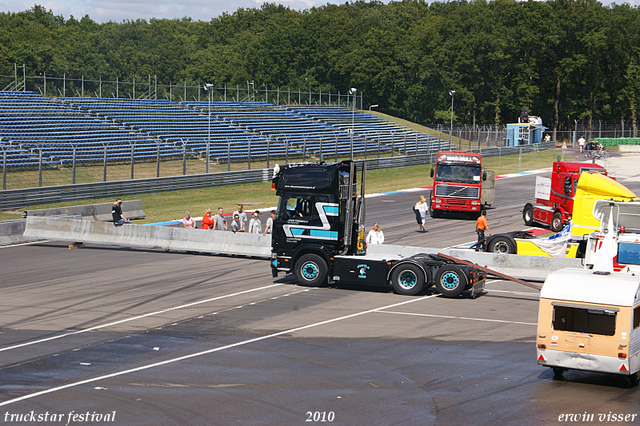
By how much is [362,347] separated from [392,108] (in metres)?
107

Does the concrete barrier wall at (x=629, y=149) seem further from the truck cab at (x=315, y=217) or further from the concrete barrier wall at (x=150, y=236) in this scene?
the truck cab at (x=315, y=217)

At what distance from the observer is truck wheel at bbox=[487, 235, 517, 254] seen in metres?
23.7

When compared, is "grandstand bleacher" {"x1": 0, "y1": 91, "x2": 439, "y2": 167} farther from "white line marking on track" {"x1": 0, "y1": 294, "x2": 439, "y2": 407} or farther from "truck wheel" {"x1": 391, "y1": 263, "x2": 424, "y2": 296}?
"white line marking on track" {"x1": 0, "y1": 294, "x2": 439, "y2": 407}

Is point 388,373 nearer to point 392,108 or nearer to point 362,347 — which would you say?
point 362,347

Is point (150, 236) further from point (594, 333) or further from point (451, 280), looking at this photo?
point (594, 333)

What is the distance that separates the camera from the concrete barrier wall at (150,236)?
24.8 m

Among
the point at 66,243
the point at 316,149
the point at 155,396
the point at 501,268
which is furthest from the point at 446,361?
the point at 316,149

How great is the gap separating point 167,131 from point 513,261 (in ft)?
135

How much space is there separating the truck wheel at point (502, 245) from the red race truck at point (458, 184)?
403 inches

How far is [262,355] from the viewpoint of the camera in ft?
Answer: 43.9

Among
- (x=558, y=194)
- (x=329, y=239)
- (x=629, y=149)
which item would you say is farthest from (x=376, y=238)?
(x=629, y=149)

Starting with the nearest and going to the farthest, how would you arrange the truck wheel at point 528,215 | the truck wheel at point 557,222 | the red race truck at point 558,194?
1. the red race truck at point 558,194
2. the truck wheel at point 557,222
3. the truck wheel at point 528,215

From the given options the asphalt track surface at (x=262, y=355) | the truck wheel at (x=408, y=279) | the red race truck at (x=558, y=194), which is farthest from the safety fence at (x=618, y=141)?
the truck wheel at (x=408, y=279)

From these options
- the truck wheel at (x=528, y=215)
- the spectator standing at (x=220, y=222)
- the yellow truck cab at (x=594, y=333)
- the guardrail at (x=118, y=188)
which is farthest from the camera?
the guardrail at (x=118, y=188)
